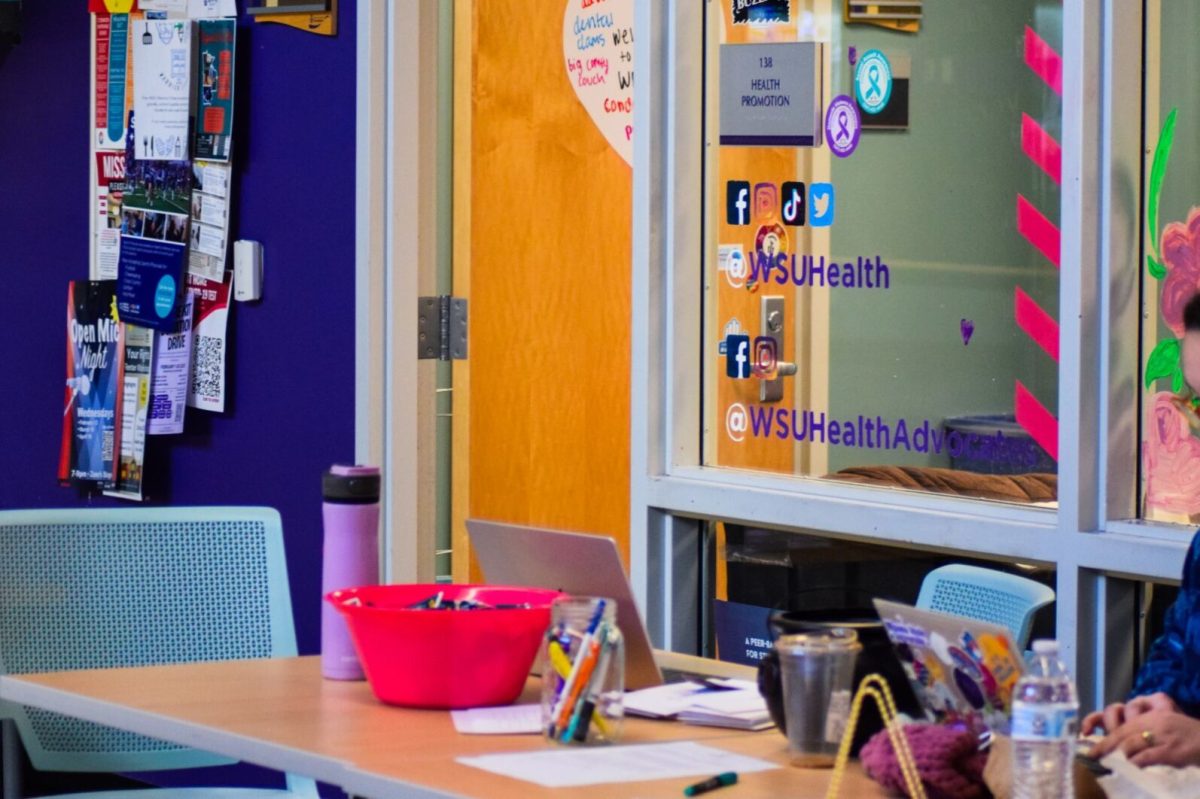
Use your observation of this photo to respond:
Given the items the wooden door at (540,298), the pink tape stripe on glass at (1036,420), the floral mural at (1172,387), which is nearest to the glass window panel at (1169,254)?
the floral mural at (1172,387)

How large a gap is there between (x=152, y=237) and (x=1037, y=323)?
2747mm

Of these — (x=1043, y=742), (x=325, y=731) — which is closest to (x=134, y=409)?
(x=325, y=731)

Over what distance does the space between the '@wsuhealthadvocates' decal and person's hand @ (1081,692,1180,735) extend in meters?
2.76

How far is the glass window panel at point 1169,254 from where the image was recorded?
3.18 meters

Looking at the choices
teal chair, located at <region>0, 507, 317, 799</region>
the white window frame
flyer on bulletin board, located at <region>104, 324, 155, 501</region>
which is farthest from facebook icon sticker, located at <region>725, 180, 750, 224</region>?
flyer on bulletin board, located at <region>104, 324, 155, 501</region>

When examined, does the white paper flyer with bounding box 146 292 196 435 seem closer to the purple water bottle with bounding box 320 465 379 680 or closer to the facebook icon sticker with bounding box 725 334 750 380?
the facebook icon sticker with bounding box 725 334 750 380

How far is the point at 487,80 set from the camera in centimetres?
496

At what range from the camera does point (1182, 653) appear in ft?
8.54

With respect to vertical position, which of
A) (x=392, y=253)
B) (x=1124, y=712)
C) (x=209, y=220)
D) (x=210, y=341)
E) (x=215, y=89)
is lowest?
(x=1124, y=712)

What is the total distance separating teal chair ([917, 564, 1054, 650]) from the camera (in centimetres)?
290

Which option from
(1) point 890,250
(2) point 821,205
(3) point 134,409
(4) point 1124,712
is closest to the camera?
(4) point 1124,712

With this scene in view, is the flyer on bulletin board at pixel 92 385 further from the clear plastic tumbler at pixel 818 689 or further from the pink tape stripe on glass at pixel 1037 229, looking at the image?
the clear plastic tumbler at pixel 818 689

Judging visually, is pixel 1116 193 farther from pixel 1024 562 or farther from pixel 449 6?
pixel 449 6

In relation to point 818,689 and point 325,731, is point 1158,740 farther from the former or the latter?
point 325,731
